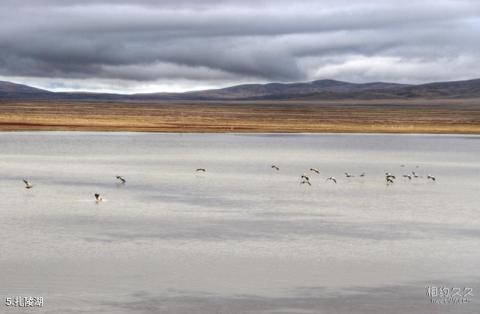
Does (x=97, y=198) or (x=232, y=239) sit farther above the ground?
(x=97, y=198)

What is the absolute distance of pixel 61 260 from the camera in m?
12.9

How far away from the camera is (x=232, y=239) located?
15.3 m

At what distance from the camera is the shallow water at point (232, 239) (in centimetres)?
1103

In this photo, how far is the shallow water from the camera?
11.0 m

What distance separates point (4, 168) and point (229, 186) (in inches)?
339

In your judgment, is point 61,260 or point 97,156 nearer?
point 61,260

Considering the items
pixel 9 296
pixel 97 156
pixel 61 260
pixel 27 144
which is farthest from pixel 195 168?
pixel 9 296

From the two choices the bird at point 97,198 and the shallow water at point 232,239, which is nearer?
the shallow water at point 232,239

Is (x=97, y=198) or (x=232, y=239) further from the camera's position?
(x=97, y=198)

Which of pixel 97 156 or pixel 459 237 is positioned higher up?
pixel 97 156

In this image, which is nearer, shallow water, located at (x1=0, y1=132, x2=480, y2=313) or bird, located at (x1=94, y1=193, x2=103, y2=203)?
shallow water, located at (x1=0, y1=132, x2=480, y2=313)

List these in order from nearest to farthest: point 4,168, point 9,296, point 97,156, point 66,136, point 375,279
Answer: point 9,296 < point 375,279 < point 4,168 < point 97,156 < point 66,136

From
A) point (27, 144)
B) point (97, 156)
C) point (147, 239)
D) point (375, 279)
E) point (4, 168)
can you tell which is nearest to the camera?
point (375, 279)

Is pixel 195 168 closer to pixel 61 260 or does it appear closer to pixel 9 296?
pixel 61 260
